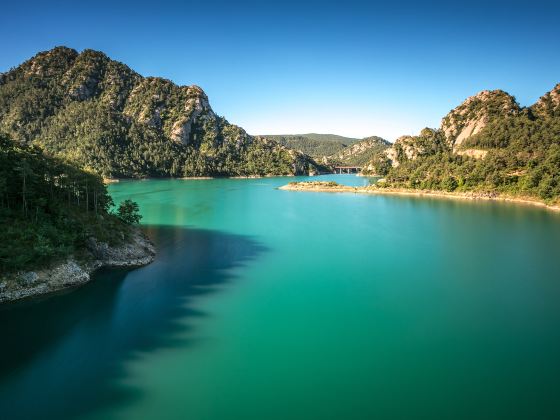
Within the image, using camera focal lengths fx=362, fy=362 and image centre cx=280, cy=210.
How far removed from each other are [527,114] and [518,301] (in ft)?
366

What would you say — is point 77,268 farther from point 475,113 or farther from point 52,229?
point 475,113

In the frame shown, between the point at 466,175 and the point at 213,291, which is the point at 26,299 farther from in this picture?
the point at 466,175

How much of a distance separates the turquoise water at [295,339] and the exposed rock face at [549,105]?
96763 mm

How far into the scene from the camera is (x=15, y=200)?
2858 centimetres

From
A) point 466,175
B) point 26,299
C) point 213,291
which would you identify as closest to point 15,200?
point 26,299

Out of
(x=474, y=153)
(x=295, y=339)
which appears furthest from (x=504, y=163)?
(x=295, y=339)

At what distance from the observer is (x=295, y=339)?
65.3 ft

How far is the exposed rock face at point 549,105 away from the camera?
112 metres

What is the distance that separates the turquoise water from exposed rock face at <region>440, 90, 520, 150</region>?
312ft

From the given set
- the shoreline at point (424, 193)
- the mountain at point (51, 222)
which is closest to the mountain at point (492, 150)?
the shoreline at point (424, 193)

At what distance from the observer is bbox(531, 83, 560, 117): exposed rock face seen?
368 ft

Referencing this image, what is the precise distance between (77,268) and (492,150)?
10631cm

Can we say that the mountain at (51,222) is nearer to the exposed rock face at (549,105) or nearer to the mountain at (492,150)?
the mountain at (492,150)

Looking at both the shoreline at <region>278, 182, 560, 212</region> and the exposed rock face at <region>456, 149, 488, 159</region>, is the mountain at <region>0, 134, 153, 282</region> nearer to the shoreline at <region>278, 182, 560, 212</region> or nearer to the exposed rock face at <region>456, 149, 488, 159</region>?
the shoreline at <region>278, 182, 560, 212</region>
